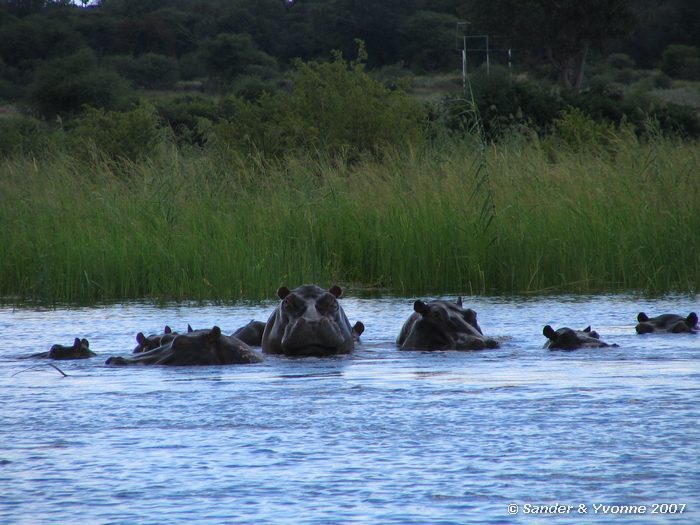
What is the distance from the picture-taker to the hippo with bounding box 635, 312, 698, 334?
8.52 m

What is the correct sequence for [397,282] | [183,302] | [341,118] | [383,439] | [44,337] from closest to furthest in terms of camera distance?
[383,439] → [44,337] → [183,302] → [397,282] → [341,118]

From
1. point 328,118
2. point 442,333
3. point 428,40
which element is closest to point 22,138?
point 328,118

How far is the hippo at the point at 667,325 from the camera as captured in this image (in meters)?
8.52

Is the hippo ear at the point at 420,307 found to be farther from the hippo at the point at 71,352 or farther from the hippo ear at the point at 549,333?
the hippo at the point at 71,352

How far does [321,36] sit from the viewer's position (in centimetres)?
7056

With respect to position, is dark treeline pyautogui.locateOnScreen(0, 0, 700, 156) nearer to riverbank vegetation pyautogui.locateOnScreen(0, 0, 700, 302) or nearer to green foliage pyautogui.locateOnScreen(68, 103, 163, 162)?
green foliage pyautogui.locateOnScreen(68, 103, 163, 162)

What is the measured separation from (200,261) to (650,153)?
463cm

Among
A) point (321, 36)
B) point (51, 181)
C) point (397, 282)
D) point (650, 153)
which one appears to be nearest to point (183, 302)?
point (397, 282)

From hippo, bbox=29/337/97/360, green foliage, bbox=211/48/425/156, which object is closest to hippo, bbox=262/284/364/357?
hippo, bbox=29/337/97/360

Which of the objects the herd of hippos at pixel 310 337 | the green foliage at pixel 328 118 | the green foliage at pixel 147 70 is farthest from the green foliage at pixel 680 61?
the herd of hippos at pixel 310 337

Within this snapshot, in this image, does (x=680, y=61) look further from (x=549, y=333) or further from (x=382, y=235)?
(x=549, y=333)

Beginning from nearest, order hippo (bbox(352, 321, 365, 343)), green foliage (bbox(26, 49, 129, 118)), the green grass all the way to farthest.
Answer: hippo (bbox(352, 321, 365, 343))
the green grass
green foliage (bbox(26, 49, 129, 118))

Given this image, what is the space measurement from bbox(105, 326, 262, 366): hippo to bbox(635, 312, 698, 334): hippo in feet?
8.58

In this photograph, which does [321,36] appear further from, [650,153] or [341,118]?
[650,153]
